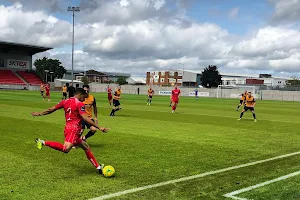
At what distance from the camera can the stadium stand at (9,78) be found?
84.1 metres

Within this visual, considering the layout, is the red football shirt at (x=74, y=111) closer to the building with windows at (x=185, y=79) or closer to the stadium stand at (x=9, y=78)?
the stadium stand at (x=9, y=78)

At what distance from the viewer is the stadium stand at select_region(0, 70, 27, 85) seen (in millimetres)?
84075

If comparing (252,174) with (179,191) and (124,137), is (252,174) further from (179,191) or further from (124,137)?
(124,137)

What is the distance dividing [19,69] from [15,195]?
9496 centimetres

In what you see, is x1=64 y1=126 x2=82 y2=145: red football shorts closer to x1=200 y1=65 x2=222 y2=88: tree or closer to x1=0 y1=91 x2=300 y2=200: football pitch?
x1=0 y1=91 x2=300 y2=200: football pitch

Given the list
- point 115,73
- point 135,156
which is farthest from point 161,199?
point 115,73

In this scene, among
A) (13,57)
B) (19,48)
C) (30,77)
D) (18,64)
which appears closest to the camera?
(19,48)

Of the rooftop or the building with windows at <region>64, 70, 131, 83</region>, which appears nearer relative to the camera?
the rooftop

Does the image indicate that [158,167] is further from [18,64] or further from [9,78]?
[18,64]

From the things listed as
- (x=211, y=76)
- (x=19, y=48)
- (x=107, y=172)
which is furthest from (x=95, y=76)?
(x=107, y=172)

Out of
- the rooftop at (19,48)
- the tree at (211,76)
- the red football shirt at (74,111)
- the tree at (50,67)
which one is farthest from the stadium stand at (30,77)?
the red football shirt at (74,111)

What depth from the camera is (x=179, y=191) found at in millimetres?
6391

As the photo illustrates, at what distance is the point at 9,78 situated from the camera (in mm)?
86562

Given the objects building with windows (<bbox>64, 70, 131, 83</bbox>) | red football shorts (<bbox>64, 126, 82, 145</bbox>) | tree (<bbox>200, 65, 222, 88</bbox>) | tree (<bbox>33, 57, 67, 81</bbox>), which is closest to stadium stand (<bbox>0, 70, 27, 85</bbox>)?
tree (<bbox>33, 57, 67, 81</bbox>)
